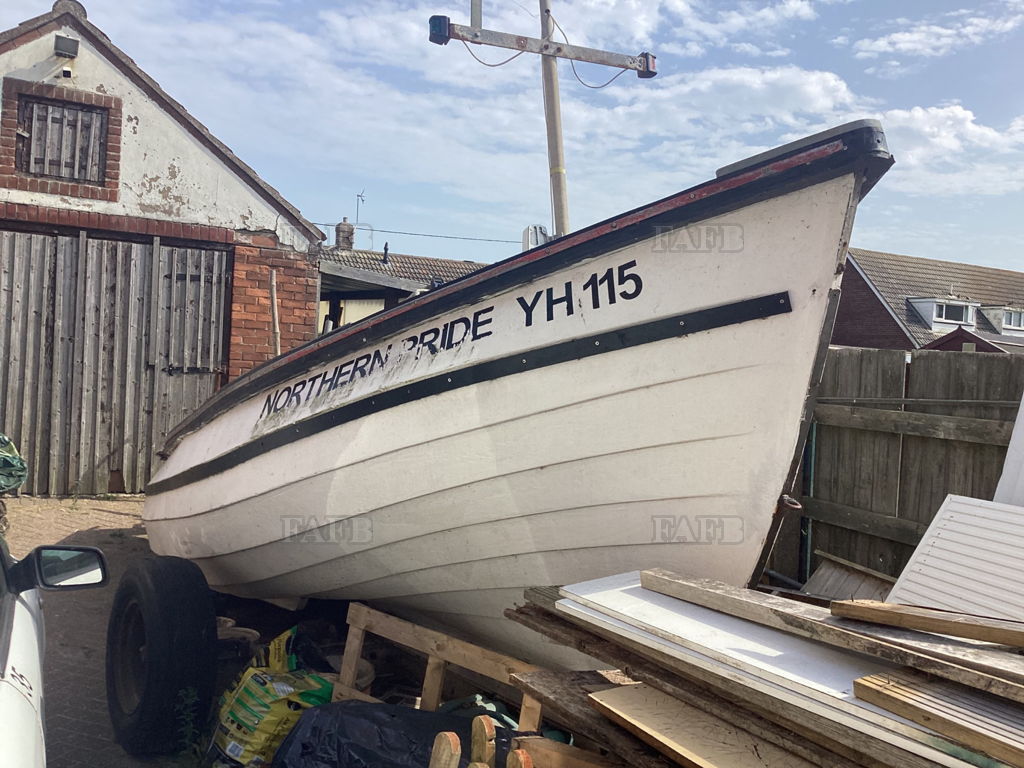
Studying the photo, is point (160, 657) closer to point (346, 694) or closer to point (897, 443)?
point (346, 694)

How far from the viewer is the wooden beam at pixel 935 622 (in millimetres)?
2000

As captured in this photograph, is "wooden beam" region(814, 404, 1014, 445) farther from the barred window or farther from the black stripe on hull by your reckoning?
the barred window

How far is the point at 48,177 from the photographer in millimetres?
8328

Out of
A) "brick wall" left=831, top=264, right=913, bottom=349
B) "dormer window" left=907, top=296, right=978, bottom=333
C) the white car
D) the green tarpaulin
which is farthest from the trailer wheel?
"dormer window" left=907, top=296, right=978, bottom=333

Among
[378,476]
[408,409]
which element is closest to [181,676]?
[378,476]

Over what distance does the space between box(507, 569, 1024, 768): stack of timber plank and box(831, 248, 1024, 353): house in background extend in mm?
26945

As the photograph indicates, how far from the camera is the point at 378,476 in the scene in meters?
3.66

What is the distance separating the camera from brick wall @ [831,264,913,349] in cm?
2756

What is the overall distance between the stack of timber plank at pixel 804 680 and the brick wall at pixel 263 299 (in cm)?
704

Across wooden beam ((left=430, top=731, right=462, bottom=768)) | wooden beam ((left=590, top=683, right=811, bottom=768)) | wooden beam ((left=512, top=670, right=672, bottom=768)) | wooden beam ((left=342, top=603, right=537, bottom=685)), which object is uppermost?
wooden beam ((left=590, top=683, right=811, bottom=768))

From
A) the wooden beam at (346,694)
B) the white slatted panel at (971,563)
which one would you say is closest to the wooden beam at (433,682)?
the wooden beam at (346,694)

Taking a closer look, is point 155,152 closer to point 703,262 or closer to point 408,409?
point 408,409

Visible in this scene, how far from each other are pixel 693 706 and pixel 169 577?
9.24ft

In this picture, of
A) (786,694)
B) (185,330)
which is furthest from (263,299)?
(786,694)
